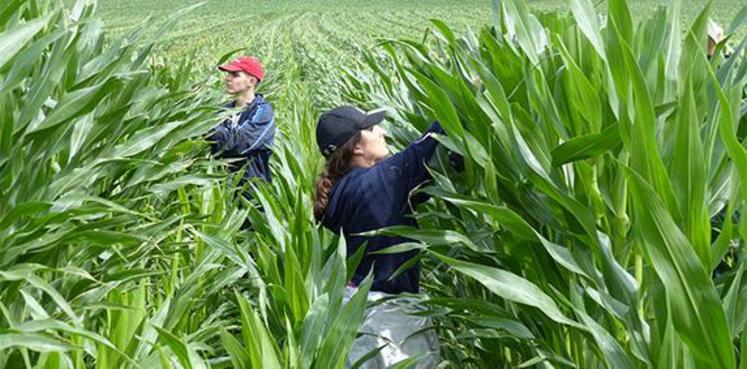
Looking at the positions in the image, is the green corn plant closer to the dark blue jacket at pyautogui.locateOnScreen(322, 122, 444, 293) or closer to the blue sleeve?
the dark blue jacket at pyautogui.locateOnScreen(322, 122, 444, 293)

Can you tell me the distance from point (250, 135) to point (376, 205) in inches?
97.6

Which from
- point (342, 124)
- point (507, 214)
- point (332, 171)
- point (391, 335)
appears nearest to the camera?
point (507, 214)

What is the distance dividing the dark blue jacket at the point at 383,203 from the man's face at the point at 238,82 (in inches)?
98.7

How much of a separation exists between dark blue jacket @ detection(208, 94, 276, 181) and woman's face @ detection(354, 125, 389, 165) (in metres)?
2.10

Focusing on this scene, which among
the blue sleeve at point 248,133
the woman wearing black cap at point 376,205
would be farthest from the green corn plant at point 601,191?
the blue sleeve at point 248,133

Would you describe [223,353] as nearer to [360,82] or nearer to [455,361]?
[455,361]

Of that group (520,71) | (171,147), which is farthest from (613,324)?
(171,147)

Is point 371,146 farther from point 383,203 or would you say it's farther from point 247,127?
point 247,127

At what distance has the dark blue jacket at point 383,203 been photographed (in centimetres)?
287

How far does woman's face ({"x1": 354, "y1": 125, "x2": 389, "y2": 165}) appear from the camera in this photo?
3.11 metres

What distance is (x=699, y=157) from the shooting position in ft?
5.47

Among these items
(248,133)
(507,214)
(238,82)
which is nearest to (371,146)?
(507,214)

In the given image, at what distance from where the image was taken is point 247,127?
526 cm

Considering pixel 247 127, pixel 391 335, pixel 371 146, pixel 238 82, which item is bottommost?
pixel 391 335
